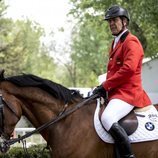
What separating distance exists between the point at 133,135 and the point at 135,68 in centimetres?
83

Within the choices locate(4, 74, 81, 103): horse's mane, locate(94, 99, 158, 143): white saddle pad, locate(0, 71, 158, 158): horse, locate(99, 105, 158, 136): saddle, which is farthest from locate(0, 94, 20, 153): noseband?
locate(99, 105, 158, 136): saddle

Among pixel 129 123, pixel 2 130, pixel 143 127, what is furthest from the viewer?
pixel 143 127

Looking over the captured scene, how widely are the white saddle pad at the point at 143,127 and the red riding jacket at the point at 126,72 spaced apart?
12cm

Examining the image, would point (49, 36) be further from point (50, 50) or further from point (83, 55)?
point (83, 55)

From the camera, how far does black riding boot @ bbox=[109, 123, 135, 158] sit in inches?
215

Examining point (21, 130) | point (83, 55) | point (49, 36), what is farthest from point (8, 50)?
point (49, 36)

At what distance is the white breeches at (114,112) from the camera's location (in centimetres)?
547

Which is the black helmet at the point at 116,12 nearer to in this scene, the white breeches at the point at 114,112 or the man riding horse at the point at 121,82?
the man riding horse at the point at 121,82

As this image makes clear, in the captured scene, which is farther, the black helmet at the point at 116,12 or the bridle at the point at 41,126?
the black helmet at the point at 116,12

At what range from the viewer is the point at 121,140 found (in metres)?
5.46

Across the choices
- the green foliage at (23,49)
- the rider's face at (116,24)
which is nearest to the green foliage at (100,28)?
the green foliage at (23,49)

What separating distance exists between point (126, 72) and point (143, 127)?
74 cm

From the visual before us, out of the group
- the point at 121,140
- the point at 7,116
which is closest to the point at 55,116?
the point at 7,116

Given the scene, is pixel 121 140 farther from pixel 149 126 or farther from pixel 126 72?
pixel 126 72
